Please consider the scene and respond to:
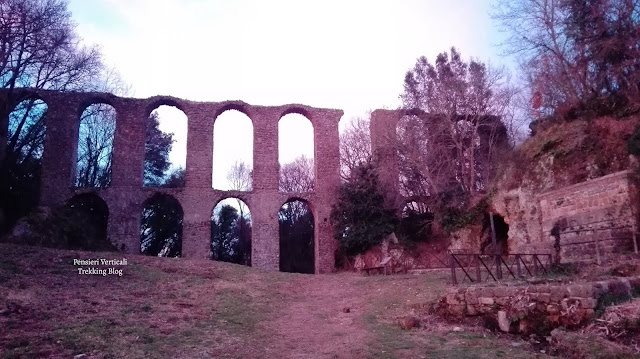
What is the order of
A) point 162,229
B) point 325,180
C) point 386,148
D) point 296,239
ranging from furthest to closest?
point 296,239 < point 162,229 < point 325,180 < point 386,148

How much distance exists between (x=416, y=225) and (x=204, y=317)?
51.1 feet

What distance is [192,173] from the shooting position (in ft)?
73.9

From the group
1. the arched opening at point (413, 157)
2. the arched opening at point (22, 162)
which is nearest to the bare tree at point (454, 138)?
the arched opening at point (413, 157)

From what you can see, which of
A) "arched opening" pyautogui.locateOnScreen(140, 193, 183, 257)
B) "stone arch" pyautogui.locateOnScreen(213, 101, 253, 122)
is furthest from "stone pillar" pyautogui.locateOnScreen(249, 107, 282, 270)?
"arched opening" pyautogui.locateOnScreen(140, 193, 183, 257)

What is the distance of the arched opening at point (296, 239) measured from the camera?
29297 mm

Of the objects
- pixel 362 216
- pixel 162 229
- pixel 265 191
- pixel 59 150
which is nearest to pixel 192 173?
pixel 265 191

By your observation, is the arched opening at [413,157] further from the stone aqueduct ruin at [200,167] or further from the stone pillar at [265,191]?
the stone pillar at [265,191]

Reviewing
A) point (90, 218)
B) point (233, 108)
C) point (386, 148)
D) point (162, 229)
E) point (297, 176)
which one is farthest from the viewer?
point (297, 176)

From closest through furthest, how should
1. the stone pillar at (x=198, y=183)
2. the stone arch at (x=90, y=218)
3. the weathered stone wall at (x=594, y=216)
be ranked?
the weathered stone wall at (x=594, y=216), the stone arch at (x=90, y=218), the stone pillar at (x=198, y=183)

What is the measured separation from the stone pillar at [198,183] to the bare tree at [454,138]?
9548mm

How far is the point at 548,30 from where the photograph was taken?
18.3 meters

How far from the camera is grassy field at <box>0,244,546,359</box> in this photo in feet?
21.1

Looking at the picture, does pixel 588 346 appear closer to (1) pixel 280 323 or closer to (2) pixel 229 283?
(1) pixel 280 323

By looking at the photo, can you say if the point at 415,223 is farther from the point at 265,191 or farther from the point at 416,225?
the point at 265,191
